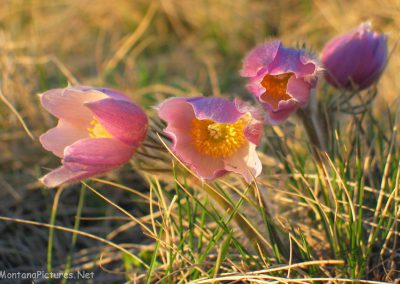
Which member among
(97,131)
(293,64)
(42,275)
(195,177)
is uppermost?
(293,64)

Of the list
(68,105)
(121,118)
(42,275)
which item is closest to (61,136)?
(68,105)

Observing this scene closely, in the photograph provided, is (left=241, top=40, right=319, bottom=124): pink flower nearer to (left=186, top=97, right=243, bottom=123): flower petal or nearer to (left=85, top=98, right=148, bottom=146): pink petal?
(left=186, top=97, right=243, bottom=123): flower petal

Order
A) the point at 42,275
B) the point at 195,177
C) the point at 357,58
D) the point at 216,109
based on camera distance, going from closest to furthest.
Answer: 1. the point at 216,109
2. the point at 195,177
3. the point at 357,58
4. the point at 42,275

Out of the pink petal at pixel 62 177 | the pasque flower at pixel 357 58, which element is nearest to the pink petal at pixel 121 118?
the pink petal at pixel 62 177

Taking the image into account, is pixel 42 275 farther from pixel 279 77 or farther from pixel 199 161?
pixel 279 77

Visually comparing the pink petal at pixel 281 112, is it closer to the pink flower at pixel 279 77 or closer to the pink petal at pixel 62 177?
the pink flower at pixel 279 77

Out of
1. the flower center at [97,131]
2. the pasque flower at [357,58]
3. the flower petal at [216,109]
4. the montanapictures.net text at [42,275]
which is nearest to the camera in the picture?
the flower petal at [216,109]
